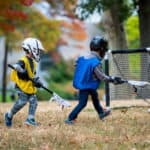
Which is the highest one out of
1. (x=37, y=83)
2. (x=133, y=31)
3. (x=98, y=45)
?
(x=133, y=31)

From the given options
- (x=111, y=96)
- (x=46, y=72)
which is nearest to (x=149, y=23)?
(x=111, y=96)

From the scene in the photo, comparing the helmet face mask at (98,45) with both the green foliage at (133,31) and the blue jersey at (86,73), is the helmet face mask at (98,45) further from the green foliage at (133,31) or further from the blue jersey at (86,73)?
the green foliage at (133,31)

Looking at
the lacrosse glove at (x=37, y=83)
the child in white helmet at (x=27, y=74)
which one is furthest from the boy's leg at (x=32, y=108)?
the lacrosse glove at (x=37, y=83)

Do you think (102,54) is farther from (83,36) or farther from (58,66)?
(58,66)

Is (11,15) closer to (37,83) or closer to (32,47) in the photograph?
(32,47)

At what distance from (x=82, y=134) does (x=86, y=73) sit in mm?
1603

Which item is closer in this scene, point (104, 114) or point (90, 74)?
point (90, 74)

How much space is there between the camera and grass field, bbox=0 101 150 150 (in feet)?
29.4

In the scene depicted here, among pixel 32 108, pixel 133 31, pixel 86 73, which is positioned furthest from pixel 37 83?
pixel 133 31

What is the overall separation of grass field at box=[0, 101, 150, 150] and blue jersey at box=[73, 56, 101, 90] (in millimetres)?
683

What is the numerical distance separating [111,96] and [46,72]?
43534 mm

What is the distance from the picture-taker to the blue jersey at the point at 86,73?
Result: 446 inches

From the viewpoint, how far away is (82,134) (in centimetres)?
1002

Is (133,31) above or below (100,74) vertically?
above
